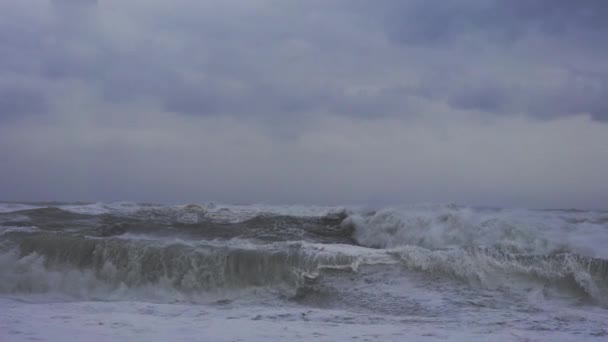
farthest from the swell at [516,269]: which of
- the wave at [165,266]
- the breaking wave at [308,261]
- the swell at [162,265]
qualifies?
the swell at [162,265]

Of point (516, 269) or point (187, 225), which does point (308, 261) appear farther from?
point (187, 225)

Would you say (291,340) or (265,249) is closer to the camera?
(291,340)

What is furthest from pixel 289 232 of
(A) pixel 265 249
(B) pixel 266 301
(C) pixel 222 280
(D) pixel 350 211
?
(B) pixel 266 301

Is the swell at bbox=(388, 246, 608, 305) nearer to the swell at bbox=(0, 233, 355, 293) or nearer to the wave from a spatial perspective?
the wave

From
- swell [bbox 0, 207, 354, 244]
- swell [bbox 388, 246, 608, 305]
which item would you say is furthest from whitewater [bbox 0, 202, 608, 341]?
swell [bbox 0, 207, 354, 244]

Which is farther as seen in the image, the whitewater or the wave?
the wave

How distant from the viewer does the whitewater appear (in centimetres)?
549

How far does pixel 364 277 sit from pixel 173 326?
12.3 feet

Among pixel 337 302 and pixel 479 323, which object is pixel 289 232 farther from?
pixel 479 323

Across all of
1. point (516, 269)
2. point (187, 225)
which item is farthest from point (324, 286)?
point (187, 225)

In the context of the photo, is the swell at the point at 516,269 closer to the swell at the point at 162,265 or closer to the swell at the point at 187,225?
the swell at the point at 162,265

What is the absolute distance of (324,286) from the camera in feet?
26.7

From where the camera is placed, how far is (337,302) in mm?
7566

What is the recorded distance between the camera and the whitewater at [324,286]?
5492 millimetres
